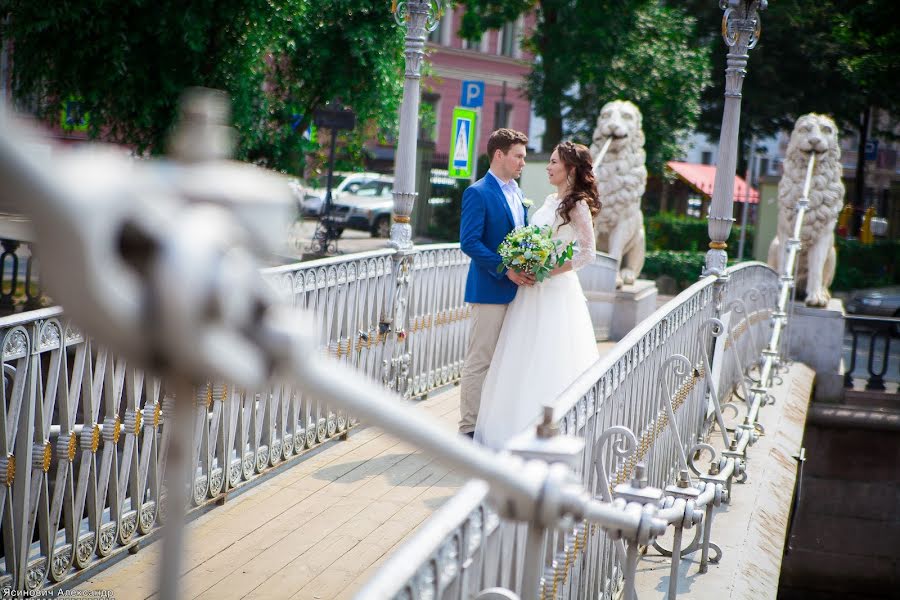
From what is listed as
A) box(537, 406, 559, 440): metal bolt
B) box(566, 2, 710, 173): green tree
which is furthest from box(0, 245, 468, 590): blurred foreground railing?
box(566, 2, 710, 173): green tree

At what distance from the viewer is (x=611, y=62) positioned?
28844 mm

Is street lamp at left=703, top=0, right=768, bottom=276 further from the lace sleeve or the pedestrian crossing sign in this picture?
the pedestrian crossing sign

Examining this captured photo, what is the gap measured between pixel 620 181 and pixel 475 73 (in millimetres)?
33148

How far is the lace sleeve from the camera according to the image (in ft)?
21.0

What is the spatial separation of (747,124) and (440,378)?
29.0 metres

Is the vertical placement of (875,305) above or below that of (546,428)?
below

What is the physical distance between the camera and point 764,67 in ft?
115

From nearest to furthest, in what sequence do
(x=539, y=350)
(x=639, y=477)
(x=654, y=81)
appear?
(x=639, y=477)
(x=539, y=350)
(x=654, y=81)

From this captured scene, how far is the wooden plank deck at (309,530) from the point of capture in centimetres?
443

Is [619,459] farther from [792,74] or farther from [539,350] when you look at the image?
[792,74]

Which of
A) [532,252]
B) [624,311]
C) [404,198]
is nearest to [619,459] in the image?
[532,252]

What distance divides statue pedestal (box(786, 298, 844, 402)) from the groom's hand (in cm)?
786

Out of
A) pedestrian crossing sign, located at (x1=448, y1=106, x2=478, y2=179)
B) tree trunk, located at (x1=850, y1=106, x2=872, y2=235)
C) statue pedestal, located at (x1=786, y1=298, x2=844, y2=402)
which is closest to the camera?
pedestrian crossing sign, located at (x1=448, y1=106, x2=478, y2=179)

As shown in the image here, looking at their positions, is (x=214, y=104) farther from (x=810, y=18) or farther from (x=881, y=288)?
(x=810, y=18)
